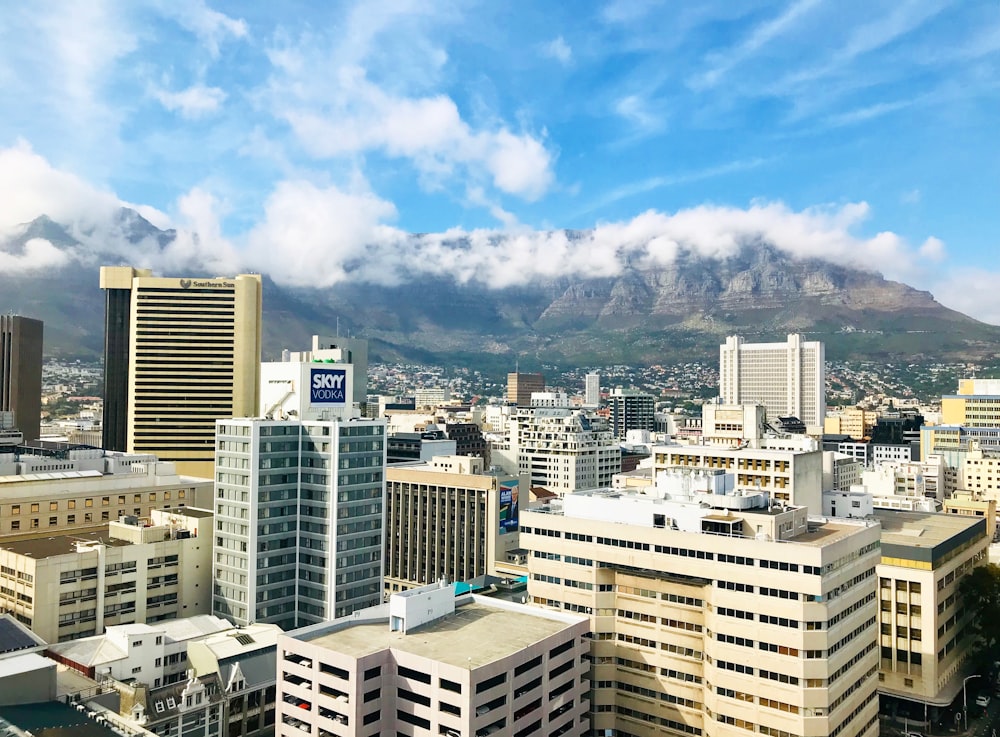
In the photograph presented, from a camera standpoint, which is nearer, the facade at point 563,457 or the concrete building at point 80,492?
the concrete building at point 80,492

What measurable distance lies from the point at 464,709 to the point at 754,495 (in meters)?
36.2

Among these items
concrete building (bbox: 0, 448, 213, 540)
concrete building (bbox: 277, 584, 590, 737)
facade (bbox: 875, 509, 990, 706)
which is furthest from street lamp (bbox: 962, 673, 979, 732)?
concrete building (bbox: 0, 448, 213, 540)

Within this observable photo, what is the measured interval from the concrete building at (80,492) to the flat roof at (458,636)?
2227 inches

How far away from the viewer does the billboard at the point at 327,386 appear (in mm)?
89750

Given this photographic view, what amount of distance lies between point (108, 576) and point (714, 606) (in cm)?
6323

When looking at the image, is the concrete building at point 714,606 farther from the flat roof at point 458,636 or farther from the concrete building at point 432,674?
the flat roof at point 458,636

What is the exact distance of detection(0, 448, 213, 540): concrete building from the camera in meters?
101

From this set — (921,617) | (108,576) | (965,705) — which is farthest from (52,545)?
(965,705)

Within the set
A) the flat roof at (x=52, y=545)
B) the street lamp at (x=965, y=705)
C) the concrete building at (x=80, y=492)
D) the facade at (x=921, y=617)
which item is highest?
the concrete building at (x=80, y=492)

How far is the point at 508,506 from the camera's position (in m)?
139

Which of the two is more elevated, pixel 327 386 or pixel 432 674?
pixel 327 386

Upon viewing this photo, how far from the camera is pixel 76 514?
105 m

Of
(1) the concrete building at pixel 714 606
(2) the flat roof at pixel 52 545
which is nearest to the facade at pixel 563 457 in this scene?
(1) the concrete building at pixel 714 606

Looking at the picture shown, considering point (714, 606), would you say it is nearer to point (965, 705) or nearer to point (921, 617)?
point (921, 617)
